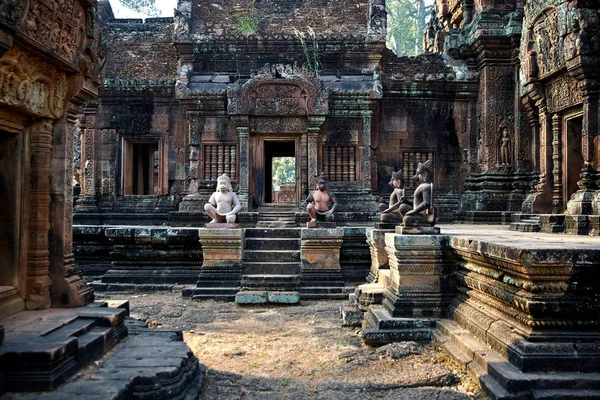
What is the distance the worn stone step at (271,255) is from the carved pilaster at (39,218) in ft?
13.6

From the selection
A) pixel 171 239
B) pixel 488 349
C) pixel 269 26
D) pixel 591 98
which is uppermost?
pixel 269 26

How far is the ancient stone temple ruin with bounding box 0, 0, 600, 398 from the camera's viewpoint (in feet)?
12.9

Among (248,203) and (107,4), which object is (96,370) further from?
(107,4)

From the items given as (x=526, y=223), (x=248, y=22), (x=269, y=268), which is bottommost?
(x=269, y=268)

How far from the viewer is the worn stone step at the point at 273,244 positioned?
8742 mm

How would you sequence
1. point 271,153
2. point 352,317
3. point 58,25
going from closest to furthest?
point 58,25
point 352,317
point 271,153

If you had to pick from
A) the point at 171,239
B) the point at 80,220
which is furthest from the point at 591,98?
the point at 80,220

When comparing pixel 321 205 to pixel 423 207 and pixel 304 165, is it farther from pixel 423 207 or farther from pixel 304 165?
pixel 423 207

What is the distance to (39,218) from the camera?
4500 millimetres

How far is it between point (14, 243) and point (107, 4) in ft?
37.5

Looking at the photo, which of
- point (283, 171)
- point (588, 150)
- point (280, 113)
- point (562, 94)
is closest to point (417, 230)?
point (588, 150)

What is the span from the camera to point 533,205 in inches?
378

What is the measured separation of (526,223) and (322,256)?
3.79 metres

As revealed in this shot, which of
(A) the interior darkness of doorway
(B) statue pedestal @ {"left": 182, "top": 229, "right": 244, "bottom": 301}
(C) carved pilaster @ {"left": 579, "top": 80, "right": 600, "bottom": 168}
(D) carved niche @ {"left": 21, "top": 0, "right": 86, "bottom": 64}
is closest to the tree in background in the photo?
(A) the interior darkness of doorway
